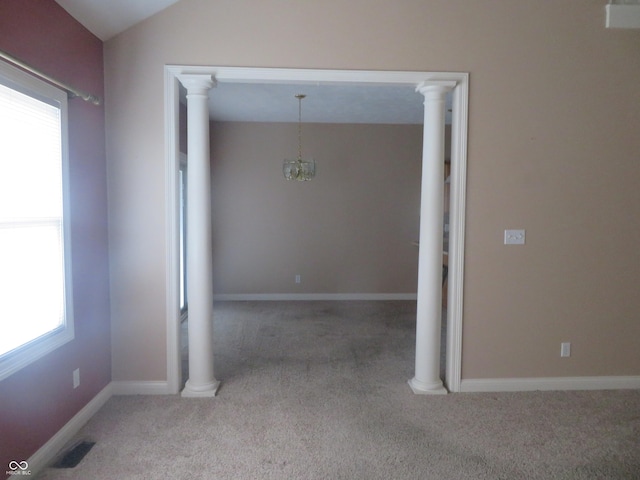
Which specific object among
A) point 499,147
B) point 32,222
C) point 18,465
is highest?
point 499,147

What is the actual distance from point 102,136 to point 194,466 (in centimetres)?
223

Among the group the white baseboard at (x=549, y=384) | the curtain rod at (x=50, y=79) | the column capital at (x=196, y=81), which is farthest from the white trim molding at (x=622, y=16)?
the curtain rod at (x=50, y=79)

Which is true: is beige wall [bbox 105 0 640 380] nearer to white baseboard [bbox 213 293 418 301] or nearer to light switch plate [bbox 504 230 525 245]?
light switch plate [bbox 504 230 525 245]

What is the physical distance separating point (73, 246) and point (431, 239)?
2449 mm

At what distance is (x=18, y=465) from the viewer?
2.04 m

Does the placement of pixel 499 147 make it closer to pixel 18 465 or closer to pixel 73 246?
pixel 73 246

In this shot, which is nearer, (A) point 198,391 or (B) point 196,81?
(B) point 196,81

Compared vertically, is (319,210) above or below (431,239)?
above

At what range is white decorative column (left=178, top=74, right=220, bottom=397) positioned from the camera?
117 inches

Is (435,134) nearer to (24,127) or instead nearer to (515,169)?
(515,169)

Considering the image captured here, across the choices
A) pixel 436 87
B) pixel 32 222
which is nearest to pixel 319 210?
pixel 436 87

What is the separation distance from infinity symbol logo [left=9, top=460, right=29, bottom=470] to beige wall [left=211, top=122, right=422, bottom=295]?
14.1 ft

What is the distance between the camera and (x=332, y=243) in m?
6.46

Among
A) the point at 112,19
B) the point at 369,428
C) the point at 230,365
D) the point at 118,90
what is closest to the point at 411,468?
the point at 369,428
